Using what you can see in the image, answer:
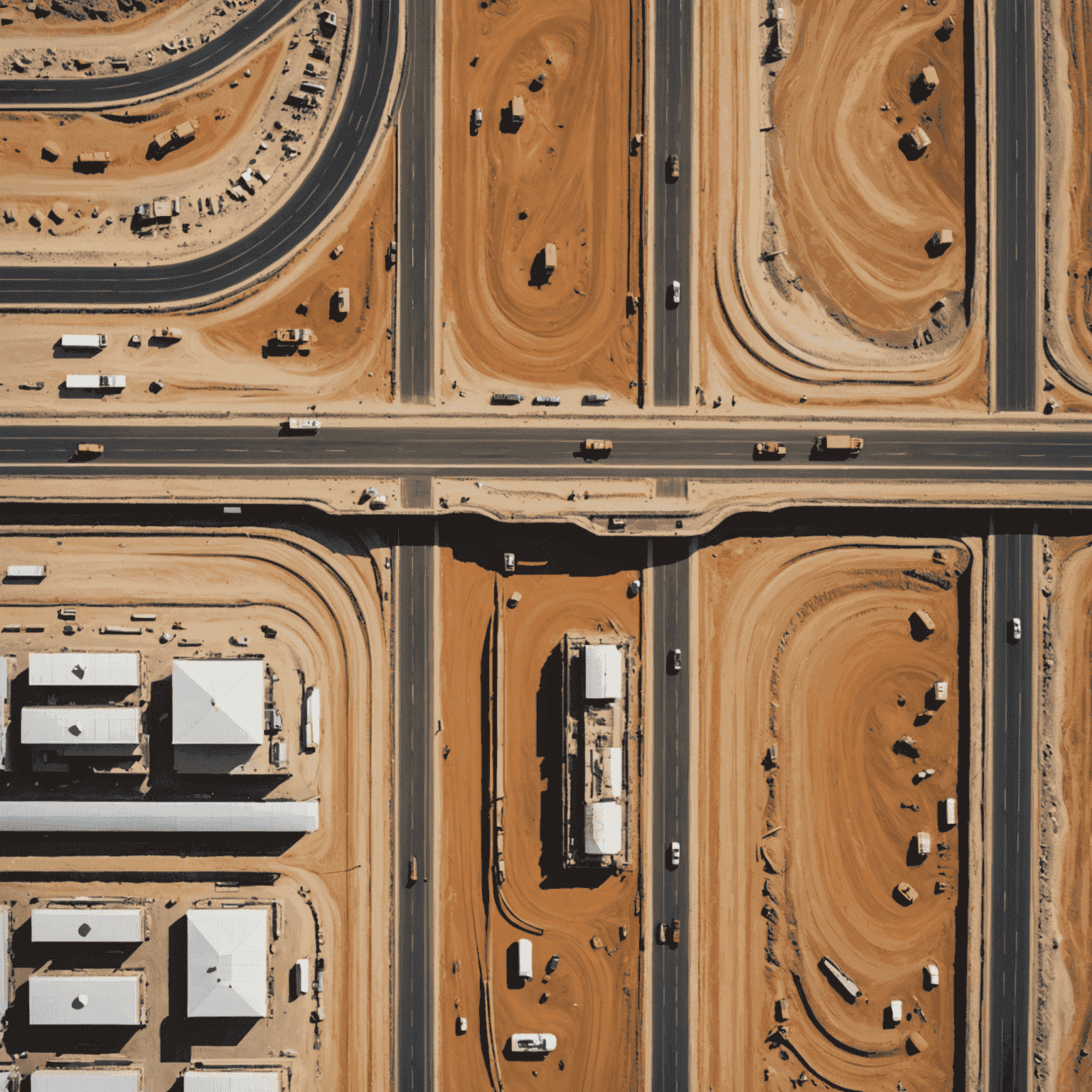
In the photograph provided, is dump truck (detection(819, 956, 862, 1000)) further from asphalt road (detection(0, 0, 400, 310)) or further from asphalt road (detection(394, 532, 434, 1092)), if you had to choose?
asphalt road (detection(0, 0, 400, 310))

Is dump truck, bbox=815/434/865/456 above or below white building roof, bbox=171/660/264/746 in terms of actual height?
above

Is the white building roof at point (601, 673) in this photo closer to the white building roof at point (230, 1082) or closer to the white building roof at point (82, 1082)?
the white building roof at point (230, 1082)

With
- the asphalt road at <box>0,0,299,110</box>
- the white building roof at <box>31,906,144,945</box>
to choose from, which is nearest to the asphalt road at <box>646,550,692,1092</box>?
the white building roof at <box>31,906,144,945</box>

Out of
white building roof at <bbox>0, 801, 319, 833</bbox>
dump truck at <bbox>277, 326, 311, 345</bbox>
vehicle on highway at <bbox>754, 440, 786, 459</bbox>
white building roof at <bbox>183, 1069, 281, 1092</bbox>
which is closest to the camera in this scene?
white building roof at <bbox>183, 1069, 281, 1092</bbox>

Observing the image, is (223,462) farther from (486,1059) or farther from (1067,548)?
(1067,548)

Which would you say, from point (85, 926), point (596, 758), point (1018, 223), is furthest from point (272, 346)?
point (1018, 223)

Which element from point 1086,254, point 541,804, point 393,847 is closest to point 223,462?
point 393,847

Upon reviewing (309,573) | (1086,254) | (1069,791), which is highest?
(1086,254)
